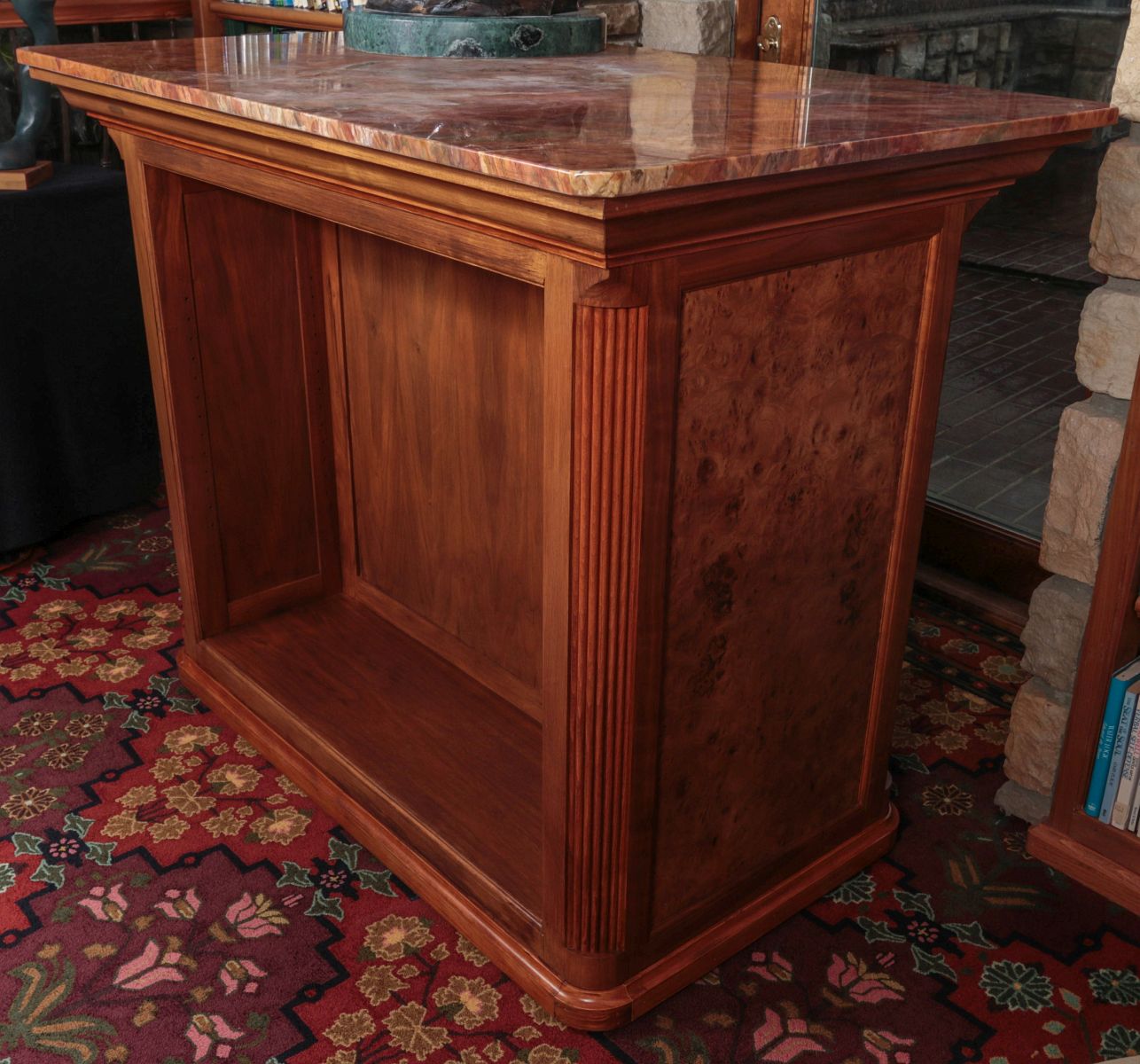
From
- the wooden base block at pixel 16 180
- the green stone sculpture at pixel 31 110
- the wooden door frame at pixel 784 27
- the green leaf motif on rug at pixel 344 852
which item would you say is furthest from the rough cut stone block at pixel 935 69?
the wooden base block at pixel 16 180

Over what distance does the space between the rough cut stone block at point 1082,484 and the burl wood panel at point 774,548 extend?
1.10 ft

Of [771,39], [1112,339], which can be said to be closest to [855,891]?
[1112,339]

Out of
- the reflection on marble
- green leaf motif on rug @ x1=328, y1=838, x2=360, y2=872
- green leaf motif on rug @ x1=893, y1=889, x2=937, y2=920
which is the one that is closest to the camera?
the reflection on marble

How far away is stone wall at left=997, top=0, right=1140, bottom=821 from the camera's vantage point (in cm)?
175

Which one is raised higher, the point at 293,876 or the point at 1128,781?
the point at 1128,781

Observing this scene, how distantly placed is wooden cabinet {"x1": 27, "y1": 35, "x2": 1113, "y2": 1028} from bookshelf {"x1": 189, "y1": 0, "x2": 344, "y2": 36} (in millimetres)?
781

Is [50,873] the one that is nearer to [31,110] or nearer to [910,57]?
[31,110]

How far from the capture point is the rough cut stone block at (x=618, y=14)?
8.63ft

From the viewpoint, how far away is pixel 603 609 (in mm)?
1464

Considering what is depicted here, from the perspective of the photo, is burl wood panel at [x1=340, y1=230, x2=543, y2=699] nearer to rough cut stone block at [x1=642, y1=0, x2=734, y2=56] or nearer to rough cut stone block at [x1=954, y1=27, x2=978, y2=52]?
rough cut stone block at [x1=642, y1=0, x2=734, y2=56]

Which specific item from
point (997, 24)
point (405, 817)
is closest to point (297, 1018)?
point (405, 817)

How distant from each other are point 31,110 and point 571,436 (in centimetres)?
235

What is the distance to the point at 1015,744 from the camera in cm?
212

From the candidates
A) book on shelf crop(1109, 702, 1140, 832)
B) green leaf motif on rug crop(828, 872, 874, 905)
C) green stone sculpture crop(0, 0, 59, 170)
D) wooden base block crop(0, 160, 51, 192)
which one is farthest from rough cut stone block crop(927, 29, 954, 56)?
wooden base block crop(0, 160, 51, 192)
